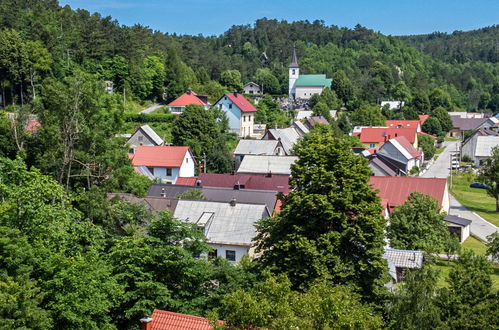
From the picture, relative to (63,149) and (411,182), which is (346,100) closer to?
(411,182)

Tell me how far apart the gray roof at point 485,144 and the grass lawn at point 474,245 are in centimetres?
3341

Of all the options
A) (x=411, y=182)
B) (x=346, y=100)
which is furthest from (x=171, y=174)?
(x=346, y=100)

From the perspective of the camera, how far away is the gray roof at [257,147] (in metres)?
55.1

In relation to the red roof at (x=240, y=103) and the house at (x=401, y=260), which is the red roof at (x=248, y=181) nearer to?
the house at (x=401, y=260)

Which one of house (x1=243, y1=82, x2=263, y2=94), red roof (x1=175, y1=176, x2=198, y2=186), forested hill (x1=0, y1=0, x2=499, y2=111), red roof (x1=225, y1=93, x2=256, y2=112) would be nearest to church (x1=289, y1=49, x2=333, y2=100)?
forested hill (x1=0, y1=0, x2=499, y2=111)

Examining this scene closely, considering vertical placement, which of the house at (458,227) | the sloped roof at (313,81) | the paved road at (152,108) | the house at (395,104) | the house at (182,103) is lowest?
the house at (458,227)

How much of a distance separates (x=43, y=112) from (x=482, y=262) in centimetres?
1864

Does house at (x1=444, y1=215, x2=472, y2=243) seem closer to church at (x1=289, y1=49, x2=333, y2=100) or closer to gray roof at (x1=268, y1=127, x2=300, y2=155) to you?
gray roof at (x1=268, y1=127, x2=300, y2=155)

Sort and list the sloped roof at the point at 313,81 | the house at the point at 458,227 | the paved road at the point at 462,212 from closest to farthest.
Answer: the house at the point at 458,227 → the paved road at the point at 462,212 → the sloped roof at the point at 313,81

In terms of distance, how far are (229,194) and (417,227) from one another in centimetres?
1143

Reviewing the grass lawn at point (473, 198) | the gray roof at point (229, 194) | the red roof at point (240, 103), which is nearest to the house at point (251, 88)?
the red roof at point (240, 103)

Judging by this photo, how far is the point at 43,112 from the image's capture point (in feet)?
83.6

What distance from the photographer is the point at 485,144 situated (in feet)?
234

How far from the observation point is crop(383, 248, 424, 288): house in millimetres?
25741
